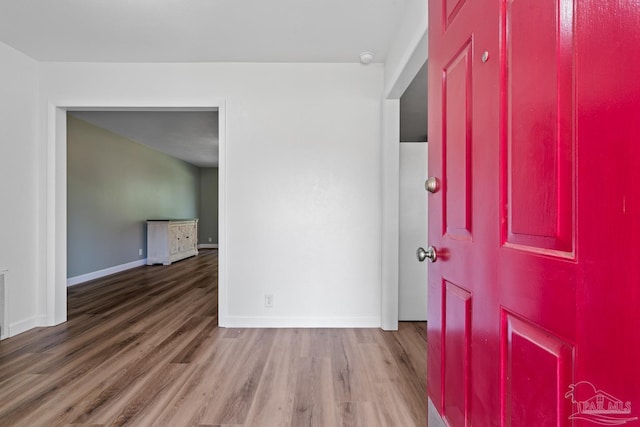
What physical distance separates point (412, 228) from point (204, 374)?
78.7 inches

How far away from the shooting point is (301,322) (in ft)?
8.75

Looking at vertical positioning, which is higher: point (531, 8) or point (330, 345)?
point (531, 8)

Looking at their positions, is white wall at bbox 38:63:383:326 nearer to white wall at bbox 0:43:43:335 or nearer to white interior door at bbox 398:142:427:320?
white wall at bbox 0:43:43:335

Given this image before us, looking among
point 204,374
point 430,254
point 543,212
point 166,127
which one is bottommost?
point 204,374

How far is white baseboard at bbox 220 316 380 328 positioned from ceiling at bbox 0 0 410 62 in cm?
225

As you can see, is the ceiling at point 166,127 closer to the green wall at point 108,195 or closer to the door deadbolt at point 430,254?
the green wall at point 108,195

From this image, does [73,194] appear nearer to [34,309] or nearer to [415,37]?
[34,309]

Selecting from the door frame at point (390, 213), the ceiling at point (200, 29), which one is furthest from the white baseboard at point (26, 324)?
the door frame at point (390, 213)

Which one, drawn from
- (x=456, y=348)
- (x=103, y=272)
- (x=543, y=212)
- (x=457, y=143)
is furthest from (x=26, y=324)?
(x=543, y=212)

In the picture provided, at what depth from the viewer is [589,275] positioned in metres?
0.51

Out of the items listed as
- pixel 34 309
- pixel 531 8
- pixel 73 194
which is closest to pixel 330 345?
pixel 531 8

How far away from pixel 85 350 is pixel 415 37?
3.07 m

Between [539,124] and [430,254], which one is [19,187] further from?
[539,124]

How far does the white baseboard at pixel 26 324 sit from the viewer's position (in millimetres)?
2449
